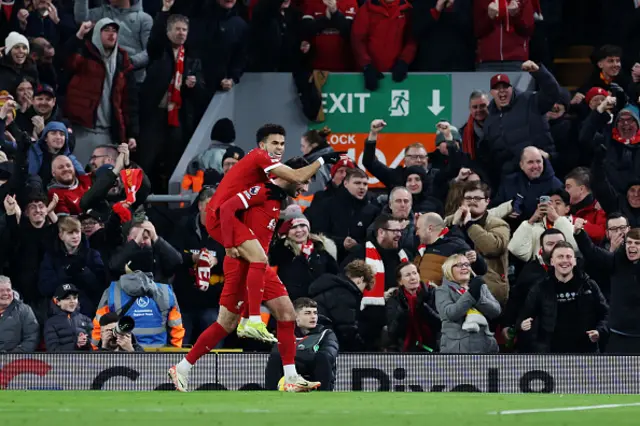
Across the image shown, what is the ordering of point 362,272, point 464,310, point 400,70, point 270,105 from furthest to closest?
1. point 270,105
2. point 400,70
3. point 362,272
4. point 464,310

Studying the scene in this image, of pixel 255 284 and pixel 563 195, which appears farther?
pixel 563 195

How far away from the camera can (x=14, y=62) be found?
16.5 meters

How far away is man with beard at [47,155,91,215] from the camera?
15484 mm

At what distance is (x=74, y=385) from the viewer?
12961 mm

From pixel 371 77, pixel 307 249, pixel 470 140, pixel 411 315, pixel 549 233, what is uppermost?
pixel 371 77

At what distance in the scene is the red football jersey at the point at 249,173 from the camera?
1187 centimetres

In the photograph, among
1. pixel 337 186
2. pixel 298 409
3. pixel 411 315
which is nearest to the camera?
pixel 298 409

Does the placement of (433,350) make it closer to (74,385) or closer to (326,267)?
(326,267)

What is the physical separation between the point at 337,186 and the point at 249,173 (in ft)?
12.5

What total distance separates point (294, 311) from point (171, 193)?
5337 mm

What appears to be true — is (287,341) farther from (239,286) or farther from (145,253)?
(145,253)

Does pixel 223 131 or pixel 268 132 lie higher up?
pixel 223 131

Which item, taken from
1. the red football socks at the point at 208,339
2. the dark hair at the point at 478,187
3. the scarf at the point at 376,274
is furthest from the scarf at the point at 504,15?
the red football socks at the point at 208,339

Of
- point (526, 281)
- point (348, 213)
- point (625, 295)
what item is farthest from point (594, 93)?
point (625, 295)
